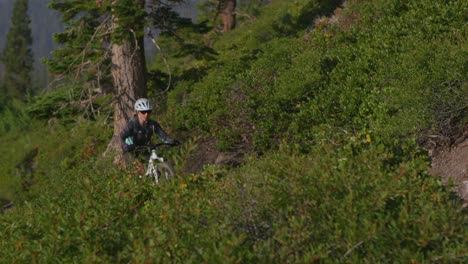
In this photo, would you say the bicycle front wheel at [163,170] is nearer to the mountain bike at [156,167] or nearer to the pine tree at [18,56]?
the mountain bike at [156,167]

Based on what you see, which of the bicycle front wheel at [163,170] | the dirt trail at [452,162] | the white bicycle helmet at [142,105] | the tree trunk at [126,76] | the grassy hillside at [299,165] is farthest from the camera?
the tree trunk at [126,76]

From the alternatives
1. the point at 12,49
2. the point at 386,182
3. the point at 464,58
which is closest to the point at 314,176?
the point at 386,182

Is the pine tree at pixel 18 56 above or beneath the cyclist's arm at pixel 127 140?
beneath

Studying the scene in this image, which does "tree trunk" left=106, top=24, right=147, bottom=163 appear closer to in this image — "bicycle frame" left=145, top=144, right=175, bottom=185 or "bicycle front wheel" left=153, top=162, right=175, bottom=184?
"bicycle frame" left=145, top=144, right=175, bottom=185

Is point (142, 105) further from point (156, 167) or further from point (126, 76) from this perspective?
point (126, 76)

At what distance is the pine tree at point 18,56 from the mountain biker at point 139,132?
1915 inches

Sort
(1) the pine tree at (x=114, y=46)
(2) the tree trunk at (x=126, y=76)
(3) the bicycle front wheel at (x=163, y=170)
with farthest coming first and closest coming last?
(2) the tree trunk at (x=126, y=76) → (1) the pine tree at (x=114, y=46) → (3) the bicycle front wheel at (x=163, y=170)

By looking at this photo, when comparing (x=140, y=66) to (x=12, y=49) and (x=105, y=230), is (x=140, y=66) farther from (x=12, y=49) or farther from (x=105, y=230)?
(x=12, y=49)

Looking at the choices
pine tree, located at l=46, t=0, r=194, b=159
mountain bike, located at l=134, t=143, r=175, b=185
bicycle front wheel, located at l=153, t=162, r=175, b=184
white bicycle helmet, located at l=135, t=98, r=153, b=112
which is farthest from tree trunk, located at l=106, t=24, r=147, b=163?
bicycle front wheel, located at l=153, t=162, r=175, b=184

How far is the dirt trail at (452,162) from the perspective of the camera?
7969 mm

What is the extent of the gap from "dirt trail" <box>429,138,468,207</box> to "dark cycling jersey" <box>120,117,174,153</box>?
3.81 meters

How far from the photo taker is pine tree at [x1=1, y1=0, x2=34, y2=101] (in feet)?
189

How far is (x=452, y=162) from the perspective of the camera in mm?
8422

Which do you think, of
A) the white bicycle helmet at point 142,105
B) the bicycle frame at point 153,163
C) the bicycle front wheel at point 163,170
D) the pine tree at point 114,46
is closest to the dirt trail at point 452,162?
the bicycle front wheel at point 163,170
